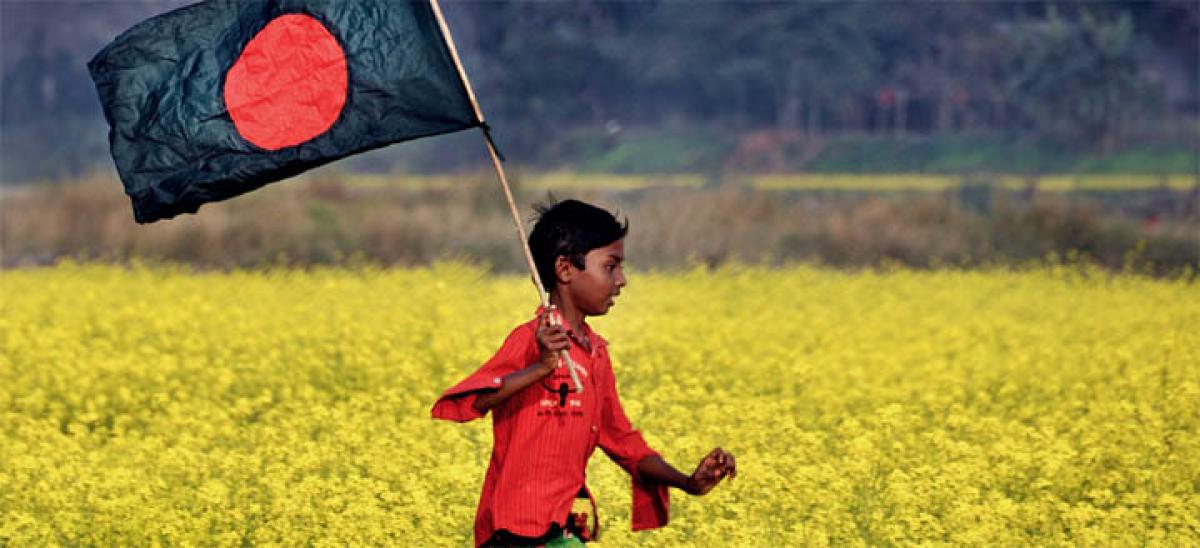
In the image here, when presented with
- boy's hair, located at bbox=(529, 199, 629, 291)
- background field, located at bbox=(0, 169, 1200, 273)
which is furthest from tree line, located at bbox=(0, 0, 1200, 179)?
boy's hair, located at bbox=(529, 199, 629, 291)

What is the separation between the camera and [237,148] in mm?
5406

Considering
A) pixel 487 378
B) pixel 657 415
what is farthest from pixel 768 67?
pixel 487 378

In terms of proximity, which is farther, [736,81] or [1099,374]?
[736,81]

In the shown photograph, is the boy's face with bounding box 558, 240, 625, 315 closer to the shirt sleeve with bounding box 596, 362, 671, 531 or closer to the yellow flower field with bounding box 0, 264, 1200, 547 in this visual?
the shirt sleeve with bounding box 596, 362, 671, 531

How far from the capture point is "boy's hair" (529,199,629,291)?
5004 millimetres

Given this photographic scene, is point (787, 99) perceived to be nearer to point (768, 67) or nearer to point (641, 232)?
point (768, 67)

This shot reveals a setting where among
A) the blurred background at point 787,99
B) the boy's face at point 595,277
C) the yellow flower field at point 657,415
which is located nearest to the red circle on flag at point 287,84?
the boy's face at point 595,277

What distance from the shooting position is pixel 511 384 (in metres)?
4.86

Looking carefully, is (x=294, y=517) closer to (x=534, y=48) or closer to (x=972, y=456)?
(x=972, y=456)

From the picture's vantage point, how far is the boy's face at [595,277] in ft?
16.4

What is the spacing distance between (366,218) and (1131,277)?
9004 mm

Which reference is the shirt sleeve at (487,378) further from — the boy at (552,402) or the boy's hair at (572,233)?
the boy's hair at (572,233)

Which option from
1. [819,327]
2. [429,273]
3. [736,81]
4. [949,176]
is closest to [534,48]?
[736,81]

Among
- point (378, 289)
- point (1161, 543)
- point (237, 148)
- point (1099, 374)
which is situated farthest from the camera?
point (378, 289)
